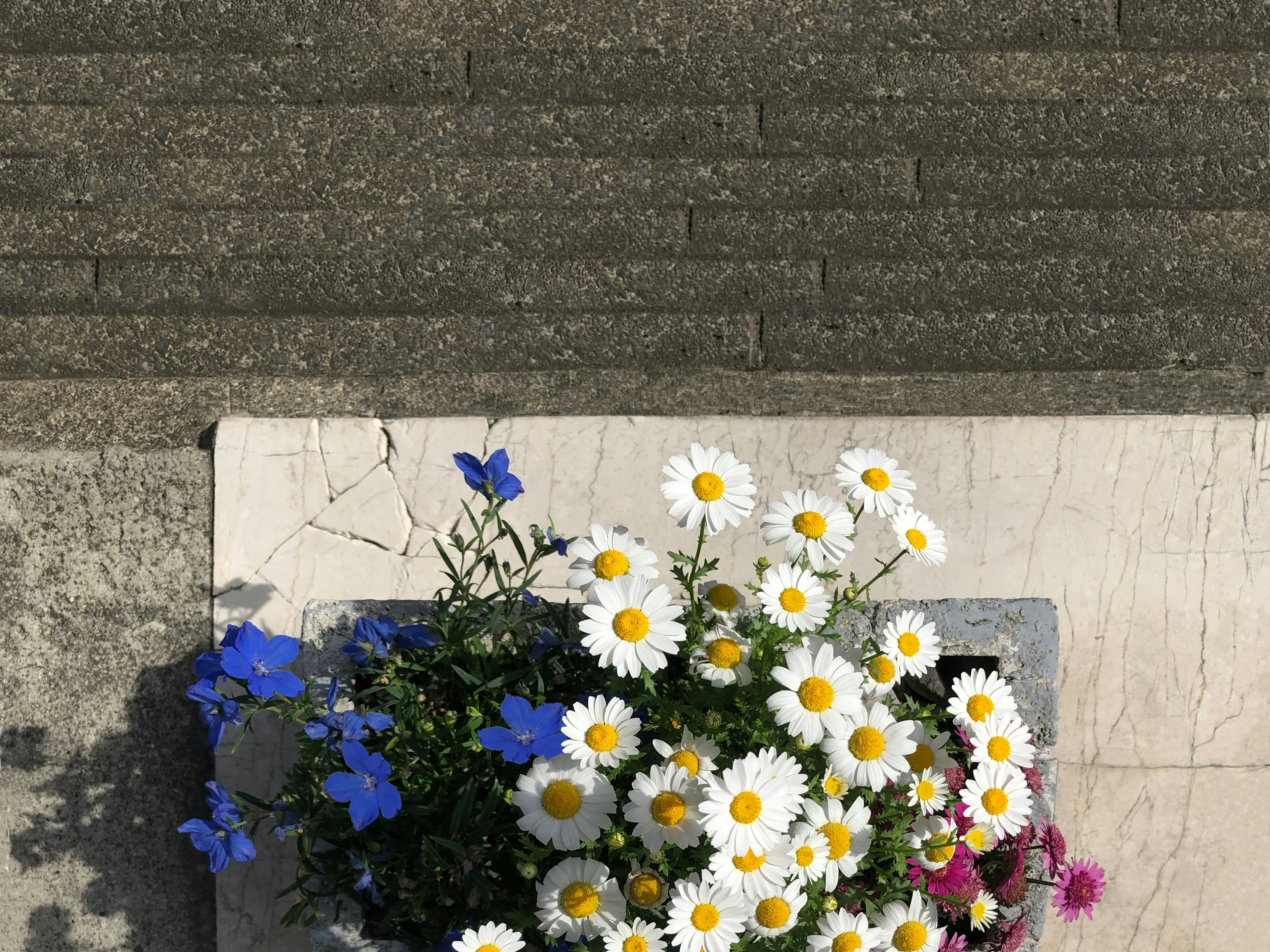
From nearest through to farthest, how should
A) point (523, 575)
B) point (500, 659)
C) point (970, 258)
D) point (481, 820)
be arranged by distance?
point (481, 820) → point (500, 659) → point (523, 575) → point (970, 258)

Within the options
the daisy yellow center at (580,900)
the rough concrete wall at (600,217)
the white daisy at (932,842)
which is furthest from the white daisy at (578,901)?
the rough concrete wall at (600,217)

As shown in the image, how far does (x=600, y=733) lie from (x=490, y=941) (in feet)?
1.06

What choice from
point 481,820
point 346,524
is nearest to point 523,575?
point 346,524

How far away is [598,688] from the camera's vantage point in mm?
1641

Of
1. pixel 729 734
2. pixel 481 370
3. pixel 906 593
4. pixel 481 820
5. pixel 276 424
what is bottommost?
pixel 481 820


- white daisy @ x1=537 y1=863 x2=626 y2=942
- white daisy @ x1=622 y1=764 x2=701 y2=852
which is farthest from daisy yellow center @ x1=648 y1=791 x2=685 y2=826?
white daisy @ x1=537 y1=863 x2=626 y2=942

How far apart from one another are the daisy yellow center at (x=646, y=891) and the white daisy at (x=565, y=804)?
9 centimetres

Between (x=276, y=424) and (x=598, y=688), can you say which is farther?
(x=276, y=424)

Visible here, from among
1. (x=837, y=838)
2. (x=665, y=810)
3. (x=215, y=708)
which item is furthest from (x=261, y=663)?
(x=837, y=838)

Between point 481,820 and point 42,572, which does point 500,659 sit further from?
point 42,572

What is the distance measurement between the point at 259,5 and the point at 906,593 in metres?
2.00

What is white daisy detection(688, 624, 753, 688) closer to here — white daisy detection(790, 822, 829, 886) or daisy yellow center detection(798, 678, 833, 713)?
daisy yellow center detection(798, 678, 833, 713)

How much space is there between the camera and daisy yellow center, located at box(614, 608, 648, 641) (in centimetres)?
135

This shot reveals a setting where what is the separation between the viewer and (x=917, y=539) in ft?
4.88
